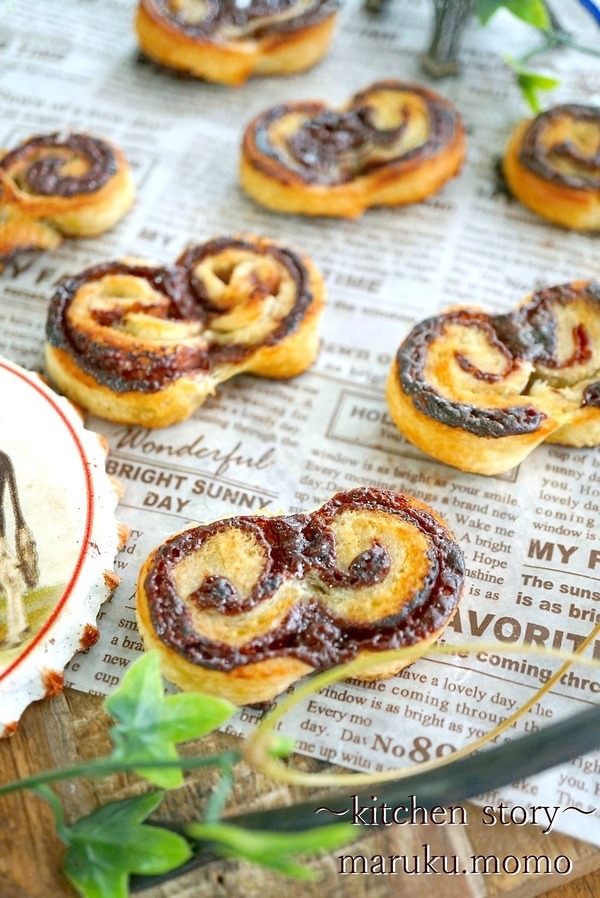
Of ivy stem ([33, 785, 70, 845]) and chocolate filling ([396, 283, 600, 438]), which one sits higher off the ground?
chocolate filling ([396, 283, 600, 438])

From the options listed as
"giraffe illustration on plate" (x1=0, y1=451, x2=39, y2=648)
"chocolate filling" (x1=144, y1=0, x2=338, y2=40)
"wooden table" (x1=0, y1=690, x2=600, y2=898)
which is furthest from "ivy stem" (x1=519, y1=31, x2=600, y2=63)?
"wooden table" (x1=0, y1=690, x2=600, y2=898)

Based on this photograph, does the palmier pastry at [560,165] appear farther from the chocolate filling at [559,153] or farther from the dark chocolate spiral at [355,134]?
the dark chocolate spiral at [355,134]

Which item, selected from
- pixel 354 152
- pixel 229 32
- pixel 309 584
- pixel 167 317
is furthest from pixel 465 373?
pixel 229 32

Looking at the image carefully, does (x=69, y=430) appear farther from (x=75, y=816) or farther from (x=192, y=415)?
(x=75, y=816)

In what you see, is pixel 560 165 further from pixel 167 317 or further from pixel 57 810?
pixel 57 810

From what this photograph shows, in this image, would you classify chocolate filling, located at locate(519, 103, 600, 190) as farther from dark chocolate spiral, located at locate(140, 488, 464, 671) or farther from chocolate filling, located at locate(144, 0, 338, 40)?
dark chocolate spiral, located at locate(140, 488, 464, 671)

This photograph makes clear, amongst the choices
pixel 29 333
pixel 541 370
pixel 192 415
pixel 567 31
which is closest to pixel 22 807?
pixel 192 415
